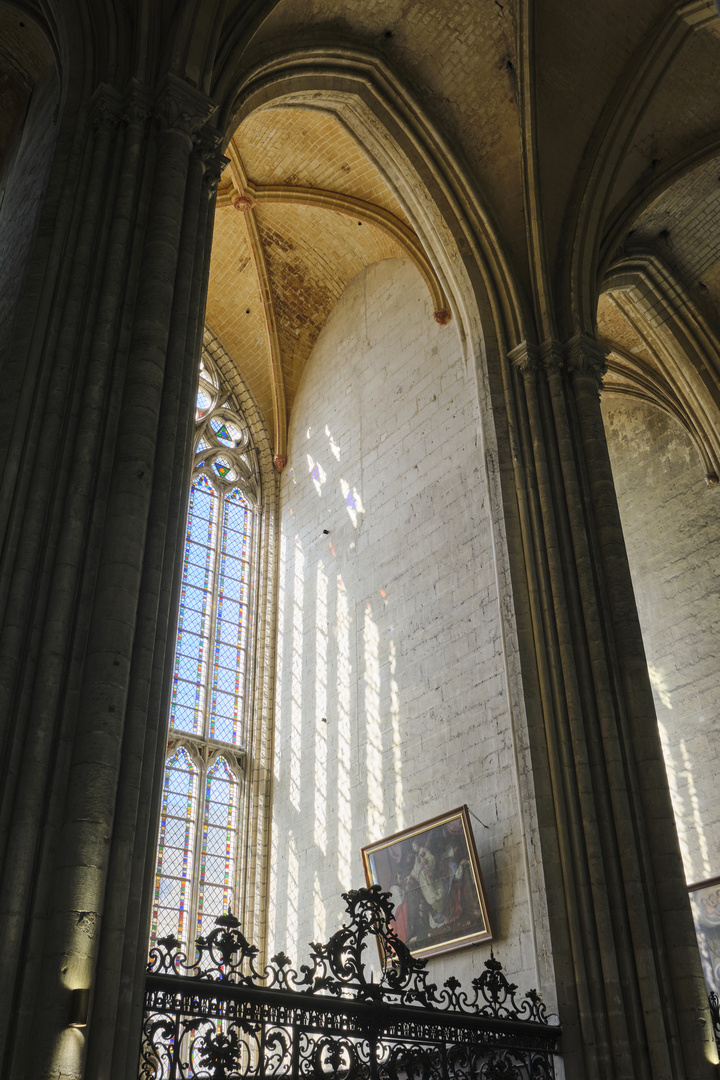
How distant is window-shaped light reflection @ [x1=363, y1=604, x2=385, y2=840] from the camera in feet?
36.7

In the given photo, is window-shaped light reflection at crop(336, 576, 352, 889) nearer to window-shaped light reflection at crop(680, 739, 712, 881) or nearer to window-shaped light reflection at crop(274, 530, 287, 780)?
window-shaped light reflection at crop(274, 530, 287, 780)

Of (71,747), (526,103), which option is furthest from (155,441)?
(526,103)

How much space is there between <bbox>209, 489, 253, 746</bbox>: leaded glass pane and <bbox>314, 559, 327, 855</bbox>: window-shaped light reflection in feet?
4.60

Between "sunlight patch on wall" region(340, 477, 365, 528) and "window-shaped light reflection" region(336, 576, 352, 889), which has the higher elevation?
"sunlight patch on wall" region(340, 477, 365, 528)

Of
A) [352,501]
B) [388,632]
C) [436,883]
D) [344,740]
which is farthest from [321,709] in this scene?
[436,883]

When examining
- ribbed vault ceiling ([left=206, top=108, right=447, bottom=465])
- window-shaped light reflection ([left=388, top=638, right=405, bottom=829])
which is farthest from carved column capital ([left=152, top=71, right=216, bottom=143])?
window-shaped light reflection ([left=388, top=638, right=405, bottom=829])

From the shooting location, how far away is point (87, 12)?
29.0ft

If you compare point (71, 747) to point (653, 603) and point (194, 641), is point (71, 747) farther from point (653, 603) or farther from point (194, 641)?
point (653, 603)

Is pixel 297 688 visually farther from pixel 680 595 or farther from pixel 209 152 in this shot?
pixel 209 152

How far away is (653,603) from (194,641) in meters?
7.01

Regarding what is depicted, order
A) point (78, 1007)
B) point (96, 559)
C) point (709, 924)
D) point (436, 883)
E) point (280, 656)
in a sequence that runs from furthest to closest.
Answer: point (280, 656)
point (709, 924)
point (436, 883)
point (96, 559)
point (78, 1007)

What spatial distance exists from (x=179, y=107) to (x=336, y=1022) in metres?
7.25

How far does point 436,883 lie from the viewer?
9773 mm

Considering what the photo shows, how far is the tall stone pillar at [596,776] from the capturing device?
8016 mm
